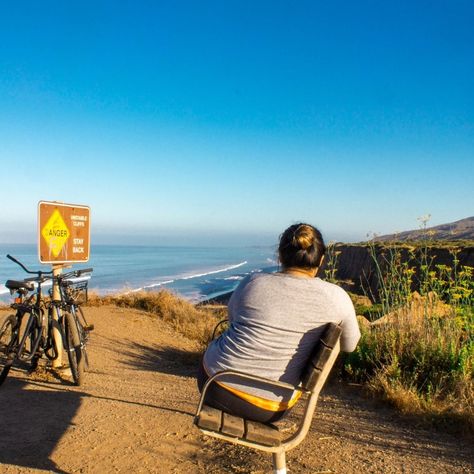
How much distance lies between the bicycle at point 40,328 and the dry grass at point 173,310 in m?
3.40

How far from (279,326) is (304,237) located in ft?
1.61

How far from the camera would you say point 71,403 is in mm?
5094

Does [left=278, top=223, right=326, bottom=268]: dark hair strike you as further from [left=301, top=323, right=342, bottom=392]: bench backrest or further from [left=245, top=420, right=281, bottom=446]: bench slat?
[left=245, top=420, right=281, bottom=446]: bench slat

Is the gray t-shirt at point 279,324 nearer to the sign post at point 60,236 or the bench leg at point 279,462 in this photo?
Result: the bench leg at point 279,462

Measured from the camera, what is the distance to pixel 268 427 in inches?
107

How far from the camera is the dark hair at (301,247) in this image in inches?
106

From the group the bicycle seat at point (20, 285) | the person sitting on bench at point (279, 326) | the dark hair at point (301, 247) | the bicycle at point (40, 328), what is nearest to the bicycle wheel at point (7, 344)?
the bicycle at point (40, 328)

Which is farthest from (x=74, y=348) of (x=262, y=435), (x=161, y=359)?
(x=262, y=435)

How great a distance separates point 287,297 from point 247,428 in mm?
724

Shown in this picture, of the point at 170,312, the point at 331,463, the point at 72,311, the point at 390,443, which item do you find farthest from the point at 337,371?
the point at 170,312

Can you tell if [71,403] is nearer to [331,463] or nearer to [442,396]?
[331,463]

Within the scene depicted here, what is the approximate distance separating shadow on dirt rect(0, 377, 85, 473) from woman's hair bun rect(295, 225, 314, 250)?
2.44 m

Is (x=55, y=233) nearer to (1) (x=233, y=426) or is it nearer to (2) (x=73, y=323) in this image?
(2) (x=73, y=323)

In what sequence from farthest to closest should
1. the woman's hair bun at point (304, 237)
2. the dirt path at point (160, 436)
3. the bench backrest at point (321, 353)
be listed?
the dirt path at point (160, 436), the woman's hair bun at point (304, 237), the bench backrest at point (321, 353)
